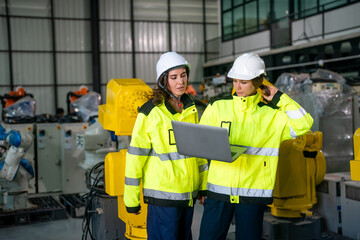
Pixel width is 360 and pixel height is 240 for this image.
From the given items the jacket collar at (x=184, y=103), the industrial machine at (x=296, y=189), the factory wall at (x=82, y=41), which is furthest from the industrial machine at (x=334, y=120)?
the factory wall at (x=82, y=41)

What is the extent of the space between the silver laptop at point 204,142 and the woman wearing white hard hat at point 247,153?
6.8 inches

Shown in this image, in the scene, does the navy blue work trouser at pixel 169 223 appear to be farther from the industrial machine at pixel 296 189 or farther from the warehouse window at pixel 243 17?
the warehouse window at pixel 243 17

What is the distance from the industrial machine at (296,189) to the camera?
3.69 meters

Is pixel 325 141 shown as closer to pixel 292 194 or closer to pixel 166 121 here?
pixel 292 194

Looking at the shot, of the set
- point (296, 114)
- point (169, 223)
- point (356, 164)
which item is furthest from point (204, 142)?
point (356, 164)

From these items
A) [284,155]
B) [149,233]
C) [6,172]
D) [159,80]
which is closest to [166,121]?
[159,80]

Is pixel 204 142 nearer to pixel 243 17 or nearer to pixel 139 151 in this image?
pixel 139 151

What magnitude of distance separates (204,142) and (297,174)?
181 cm

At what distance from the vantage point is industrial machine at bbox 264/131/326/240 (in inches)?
145

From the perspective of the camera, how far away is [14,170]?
4969 millimetres

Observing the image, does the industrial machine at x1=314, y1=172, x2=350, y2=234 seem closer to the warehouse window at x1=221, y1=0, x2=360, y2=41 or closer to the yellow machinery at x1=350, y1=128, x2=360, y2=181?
the yellow machinery at x1=350, y1=128, x2=360, y2=181

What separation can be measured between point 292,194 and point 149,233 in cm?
175

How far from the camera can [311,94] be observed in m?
5.22

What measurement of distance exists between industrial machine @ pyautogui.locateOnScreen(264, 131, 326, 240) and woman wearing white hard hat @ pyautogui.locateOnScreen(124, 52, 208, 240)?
1449 mm
